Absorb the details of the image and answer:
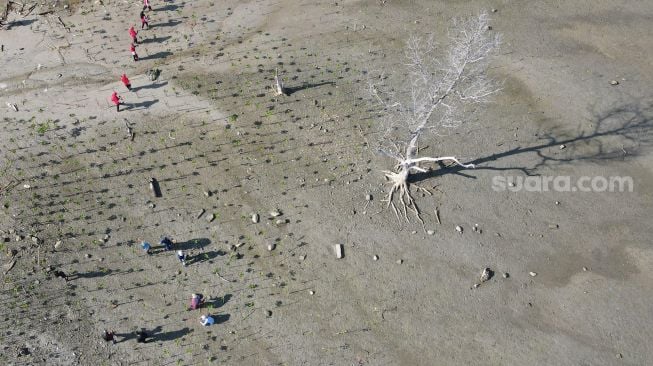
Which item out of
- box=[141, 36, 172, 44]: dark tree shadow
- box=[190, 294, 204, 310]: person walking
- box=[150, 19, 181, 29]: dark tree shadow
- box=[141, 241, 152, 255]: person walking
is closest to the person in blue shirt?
box=[190, 294, 204, 310]: person walking

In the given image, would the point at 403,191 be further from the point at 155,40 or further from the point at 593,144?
the point at 155,40

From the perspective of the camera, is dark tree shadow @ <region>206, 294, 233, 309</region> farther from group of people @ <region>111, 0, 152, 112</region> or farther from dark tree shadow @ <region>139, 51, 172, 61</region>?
dark tree shadow @ <region>139, 51, 172, 61</region>

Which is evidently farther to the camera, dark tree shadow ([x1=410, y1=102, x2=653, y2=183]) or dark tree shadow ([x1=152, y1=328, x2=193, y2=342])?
dark tree shadow ([x1=410, y1=102, x2=653, y2=183])

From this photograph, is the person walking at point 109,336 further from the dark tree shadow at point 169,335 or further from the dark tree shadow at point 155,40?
the dark tree shadow at point 155,40

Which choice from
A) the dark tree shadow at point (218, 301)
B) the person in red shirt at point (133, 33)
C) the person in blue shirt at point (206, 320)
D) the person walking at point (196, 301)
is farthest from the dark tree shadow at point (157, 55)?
the person in blue shirt at point (206, 320)

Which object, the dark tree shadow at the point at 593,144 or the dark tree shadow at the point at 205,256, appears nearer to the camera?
the dark tree shadow at the point at 205,256

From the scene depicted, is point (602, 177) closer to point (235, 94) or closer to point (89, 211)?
point (235, 94)

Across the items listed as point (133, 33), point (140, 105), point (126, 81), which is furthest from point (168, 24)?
point (140, 105)
